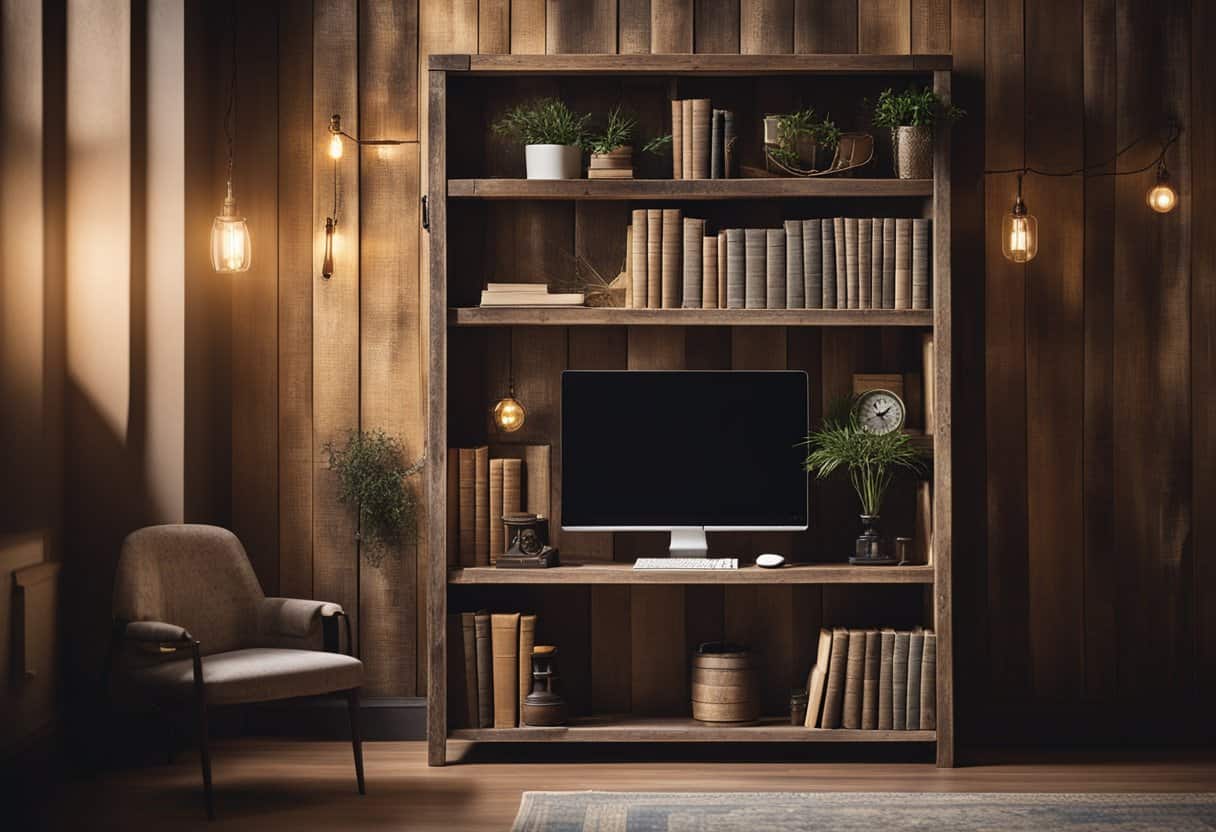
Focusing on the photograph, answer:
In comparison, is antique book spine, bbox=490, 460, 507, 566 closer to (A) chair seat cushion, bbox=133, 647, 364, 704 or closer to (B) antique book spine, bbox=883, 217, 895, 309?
(A) chair seat cushion, bbox=133, 647, 364, 704

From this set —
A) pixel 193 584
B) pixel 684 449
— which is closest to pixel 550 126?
pixel 684 449

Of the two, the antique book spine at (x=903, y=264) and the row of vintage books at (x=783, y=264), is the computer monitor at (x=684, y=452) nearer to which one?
the row of vintage books at (x=783, y=264)

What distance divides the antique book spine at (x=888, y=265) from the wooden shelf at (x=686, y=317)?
5 cm

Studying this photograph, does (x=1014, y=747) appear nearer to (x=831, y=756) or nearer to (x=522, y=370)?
(x=831, y=756)

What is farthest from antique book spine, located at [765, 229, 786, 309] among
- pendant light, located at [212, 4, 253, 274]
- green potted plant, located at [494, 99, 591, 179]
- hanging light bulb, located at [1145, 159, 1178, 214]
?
pendant light, located at [212, 4, 253, 274]

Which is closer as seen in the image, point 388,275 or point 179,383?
Result: point 179,383

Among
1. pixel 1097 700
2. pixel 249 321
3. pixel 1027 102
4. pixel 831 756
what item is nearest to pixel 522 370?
pixel 249 321

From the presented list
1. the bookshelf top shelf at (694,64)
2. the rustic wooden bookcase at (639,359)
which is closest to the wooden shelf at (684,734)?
the rustic wooden bookcase at (639,359)

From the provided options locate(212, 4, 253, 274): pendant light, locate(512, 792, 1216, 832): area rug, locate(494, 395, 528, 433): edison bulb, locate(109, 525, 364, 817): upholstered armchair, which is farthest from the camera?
locate(494, 395, 528, 433): edison bulb

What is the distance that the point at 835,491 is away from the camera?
432 cm

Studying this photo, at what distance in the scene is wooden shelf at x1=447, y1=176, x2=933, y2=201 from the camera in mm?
4012

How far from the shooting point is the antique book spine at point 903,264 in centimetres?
402

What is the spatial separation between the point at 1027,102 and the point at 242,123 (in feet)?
9.11

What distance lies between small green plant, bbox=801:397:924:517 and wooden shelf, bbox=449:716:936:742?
2.36 ft
